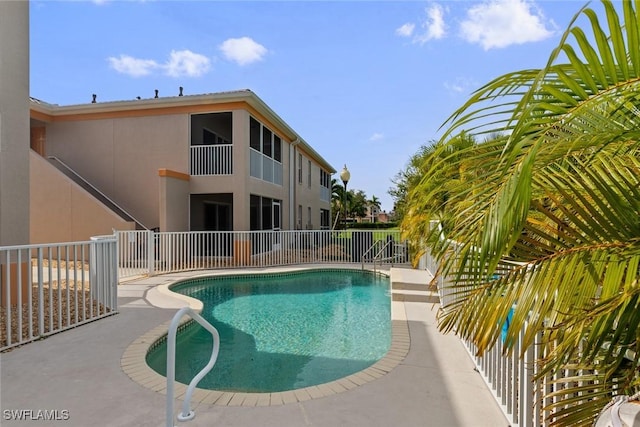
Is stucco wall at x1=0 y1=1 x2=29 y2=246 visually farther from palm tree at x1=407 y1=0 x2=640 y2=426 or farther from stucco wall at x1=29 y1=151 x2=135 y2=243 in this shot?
palm tree at x1=407 y1=0 x2=640 y2=426

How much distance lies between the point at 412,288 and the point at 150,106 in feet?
40.0

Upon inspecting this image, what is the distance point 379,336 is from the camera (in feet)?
19.5

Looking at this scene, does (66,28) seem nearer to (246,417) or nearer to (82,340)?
(82,340)

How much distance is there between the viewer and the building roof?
12.8 m

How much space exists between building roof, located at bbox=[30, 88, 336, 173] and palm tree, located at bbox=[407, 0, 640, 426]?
1237 centimetres

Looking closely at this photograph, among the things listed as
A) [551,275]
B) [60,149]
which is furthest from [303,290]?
[60,149]

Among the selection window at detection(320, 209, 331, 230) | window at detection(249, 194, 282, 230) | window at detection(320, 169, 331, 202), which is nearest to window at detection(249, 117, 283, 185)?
window at detection(249, 194, 282, 230)

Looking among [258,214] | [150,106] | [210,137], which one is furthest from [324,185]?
[150,106]

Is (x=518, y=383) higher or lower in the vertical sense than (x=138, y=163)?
lower

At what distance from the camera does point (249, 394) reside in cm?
337

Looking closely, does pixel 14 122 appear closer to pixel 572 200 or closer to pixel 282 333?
pixel 282 333

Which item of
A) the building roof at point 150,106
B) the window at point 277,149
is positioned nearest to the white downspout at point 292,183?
the window at point 277,149

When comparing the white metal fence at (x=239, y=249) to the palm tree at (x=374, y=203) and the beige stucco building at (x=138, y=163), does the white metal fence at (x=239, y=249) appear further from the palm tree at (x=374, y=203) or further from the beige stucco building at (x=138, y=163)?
the palm tree at (x=374, y=203)

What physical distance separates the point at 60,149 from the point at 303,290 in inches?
500
